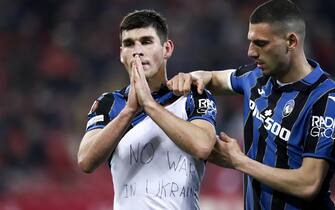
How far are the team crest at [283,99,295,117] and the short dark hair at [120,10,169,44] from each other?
720mm

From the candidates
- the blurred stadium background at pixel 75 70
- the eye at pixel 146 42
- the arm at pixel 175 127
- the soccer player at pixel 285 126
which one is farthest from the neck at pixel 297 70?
the blurred stadium background at pixel 75 70

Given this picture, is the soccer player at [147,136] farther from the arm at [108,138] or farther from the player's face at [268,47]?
the player's face at [268,47]

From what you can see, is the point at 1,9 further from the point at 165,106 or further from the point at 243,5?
the point at 165,106

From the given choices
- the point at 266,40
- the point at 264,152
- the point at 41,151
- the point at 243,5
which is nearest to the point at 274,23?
the point at 266,40

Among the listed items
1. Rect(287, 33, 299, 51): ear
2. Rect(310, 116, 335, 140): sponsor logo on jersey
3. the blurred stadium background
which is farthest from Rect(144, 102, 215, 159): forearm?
the blurred stadium background

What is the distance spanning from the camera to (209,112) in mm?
4383

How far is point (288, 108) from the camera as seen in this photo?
Result: 4.49 meters

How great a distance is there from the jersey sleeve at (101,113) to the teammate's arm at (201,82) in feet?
1.12

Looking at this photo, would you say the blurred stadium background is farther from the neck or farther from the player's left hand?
the player's left hand

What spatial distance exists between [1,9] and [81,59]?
1.53 m

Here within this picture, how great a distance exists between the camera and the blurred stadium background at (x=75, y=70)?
26.6 feet

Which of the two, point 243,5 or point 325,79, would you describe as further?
point 243,5

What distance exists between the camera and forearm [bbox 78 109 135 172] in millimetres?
4176

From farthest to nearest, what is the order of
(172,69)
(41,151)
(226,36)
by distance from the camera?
(226,36), (172,69), (41,151)
